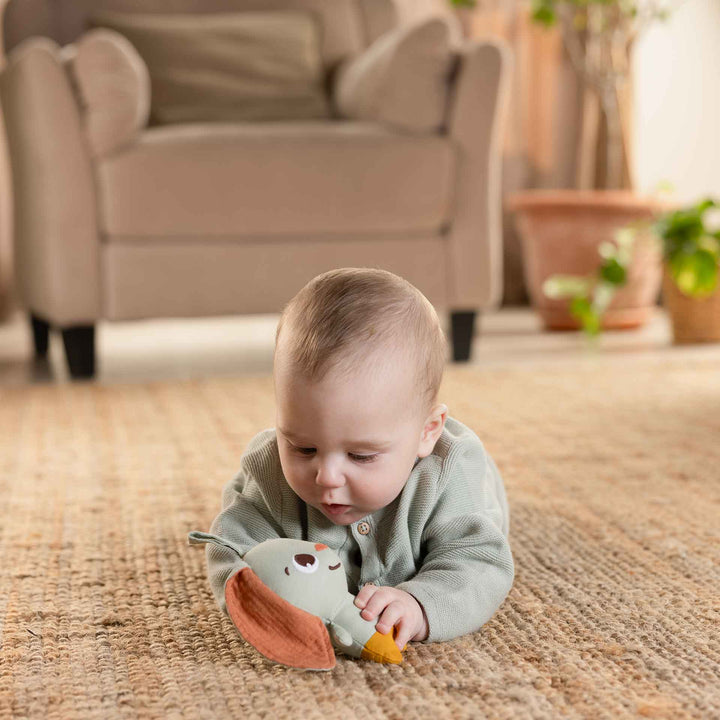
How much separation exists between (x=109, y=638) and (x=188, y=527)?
0.27 m

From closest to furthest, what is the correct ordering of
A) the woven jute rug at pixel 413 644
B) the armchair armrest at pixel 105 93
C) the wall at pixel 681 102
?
the woven jute rug at pixel 413 644 → the armchair armrest at pixel 105 93 → the wall at pixel 681 102

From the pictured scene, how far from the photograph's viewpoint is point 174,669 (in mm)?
644

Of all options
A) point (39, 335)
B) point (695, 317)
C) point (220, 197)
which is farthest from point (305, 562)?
point (695, 317)

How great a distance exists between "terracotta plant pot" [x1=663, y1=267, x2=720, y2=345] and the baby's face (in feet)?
5.96

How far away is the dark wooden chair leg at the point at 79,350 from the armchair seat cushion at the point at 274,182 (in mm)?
189

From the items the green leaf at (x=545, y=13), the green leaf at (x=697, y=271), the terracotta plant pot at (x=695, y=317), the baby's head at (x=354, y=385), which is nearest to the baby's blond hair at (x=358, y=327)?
the baby's head at (x=354, y=385)

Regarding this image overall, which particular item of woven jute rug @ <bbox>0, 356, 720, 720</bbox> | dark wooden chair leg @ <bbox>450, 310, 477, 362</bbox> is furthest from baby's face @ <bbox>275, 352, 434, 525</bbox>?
dark wooden chair leg @ <bbox>450, 310, 477, 362</bbox>

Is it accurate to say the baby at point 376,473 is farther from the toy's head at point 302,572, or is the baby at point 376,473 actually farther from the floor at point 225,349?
the floor at point 225,349

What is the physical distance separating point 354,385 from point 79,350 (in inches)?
55.9

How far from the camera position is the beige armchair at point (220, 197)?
1.92m

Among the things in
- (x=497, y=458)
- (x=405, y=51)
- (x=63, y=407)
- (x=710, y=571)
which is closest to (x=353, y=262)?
(x=405, y=51)

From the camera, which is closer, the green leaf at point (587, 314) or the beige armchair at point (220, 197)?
the beige armchair at point (220, 197)

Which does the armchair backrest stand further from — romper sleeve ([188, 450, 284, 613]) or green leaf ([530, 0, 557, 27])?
romper sleeve ([188, 450, 284, 613])

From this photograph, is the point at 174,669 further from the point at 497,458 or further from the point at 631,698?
the point at 497,458
